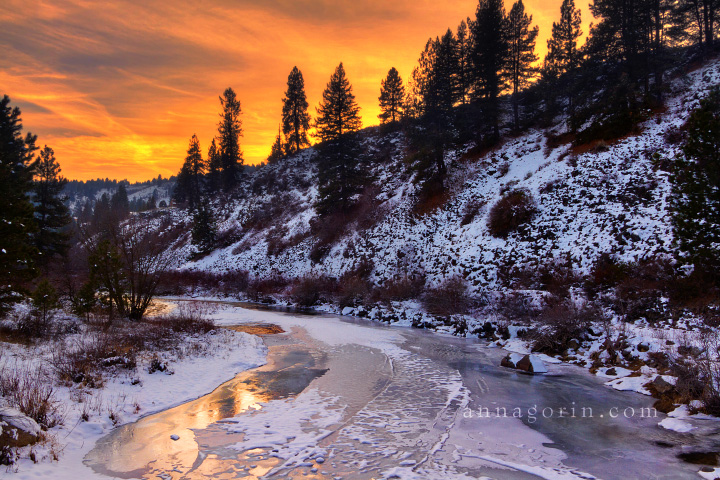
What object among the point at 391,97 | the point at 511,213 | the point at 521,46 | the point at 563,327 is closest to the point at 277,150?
the point at 391,97

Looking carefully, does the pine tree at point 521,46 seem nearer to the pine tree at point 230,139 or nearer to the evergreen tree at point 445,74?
the evergreen tree at point 445,74

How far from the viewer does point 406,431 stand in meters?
7.88

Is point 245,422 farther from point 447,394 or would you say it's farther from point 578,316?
point 578,316

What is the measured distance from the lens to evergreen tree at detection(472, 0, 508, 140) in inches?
Answer: 1368

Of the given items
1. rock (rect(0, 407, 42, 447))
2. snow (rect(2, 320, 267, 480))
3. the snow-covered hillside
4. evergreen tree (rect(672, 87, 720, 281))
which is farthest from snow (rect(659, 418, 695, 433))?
rock (rect(0, 407, 42, 447))

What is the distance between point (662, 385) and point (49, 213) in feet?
143

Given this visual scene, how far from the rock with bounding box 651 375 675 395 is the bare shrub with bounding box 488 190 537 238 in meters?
15.7

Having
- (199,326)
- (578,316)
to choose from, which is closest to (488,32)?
(578,316)

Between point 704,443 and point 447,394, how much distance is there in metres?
5.35

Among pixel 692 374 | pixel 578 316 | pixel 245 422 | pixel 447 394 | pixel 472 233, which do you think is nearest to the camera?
pixel 245 422

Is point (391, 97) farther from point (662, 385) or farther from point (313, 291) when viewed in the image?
point (662, 385)

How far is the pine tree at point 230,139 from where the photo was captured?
6406cm

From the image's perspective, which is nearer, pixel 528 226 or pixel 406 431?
pixel 406 431

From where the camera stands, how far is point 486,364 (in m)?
13.7
